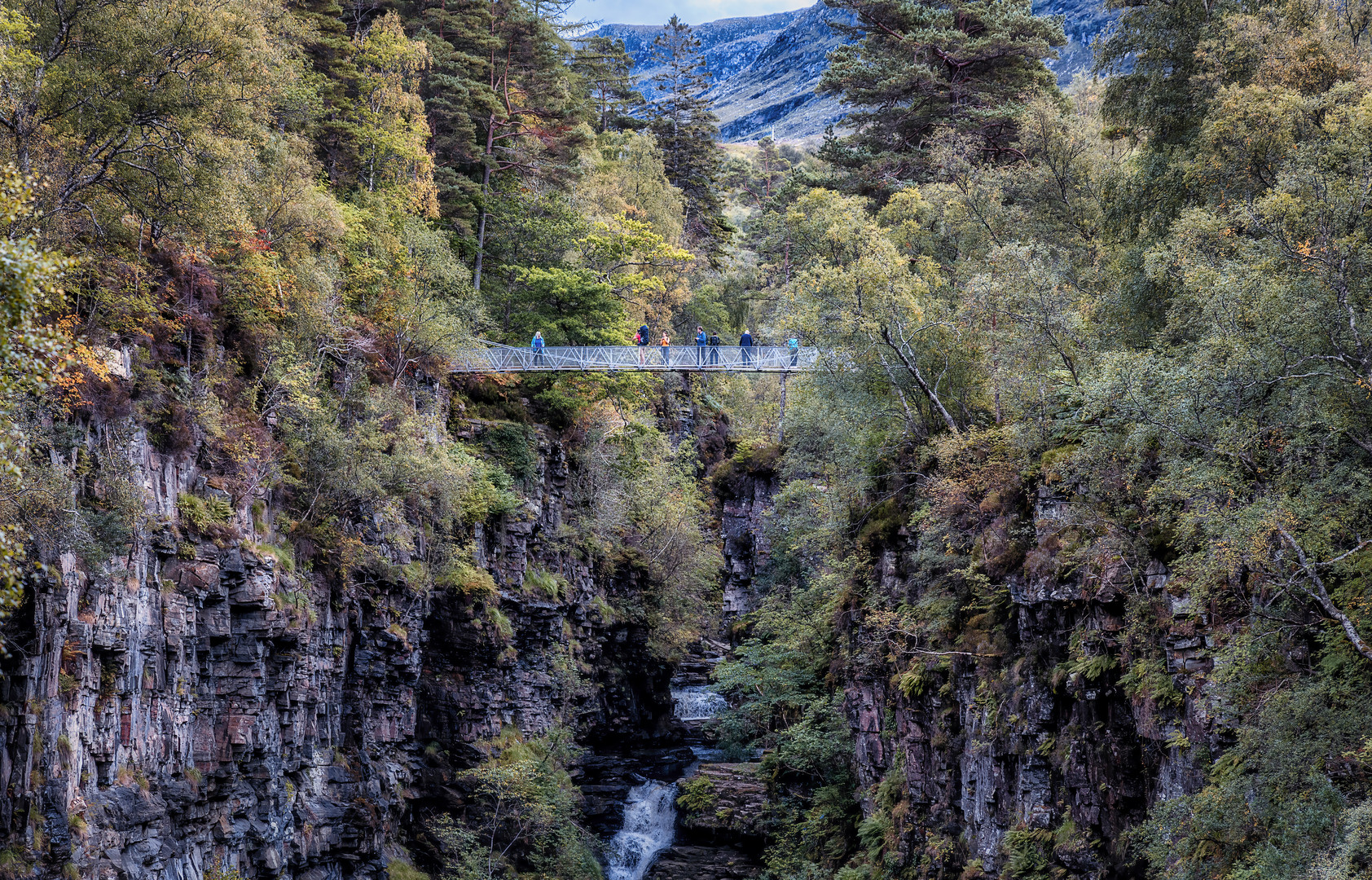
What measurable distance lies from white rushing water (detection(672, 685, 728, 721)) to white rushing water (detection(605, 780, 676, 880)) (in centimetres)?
619

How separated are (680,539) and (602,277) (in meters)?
12.1

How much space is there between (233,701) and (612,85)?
159 ft

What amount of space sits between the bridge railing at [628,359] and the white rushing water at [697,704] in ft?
51.7

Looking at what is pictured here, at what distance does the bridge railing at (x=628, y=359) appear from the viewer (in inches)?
1296

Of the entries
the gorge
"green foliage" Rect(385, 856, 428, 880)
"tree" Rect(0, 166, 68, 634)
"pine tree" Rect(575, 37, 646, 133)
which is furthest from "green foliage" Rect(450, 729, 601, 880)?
"pine tree" Rect(575, 37, 646, 133)

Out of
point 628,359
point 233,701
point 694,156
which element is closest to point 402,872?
point 233,701

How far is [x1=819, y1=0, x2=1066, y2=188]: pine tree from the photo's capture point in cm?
3741

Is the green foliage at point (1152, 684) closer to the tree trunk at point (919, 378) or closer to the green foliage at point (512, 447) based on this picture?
the tree trunk at point (919, 378)

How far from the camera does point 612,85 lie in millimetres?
60250

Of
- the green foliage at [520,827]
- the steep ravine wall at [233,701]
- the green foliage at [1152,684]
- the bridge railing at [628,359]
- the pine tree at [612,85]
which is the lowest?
the green foliage at [520,827]

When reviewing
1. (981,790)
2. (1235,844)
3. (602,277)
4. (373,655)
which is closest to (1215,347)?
(1235,844)

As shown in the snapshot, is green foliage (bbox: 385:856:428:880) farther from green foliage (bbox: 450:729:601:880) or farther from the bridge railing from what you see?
the bridge railing

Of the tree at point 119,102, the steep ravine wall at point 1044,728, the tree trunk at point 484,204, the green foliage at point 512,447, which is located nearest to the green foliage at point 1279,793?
the steep ravine wall at point 1044,728

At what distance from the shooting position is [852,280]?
2528cm
